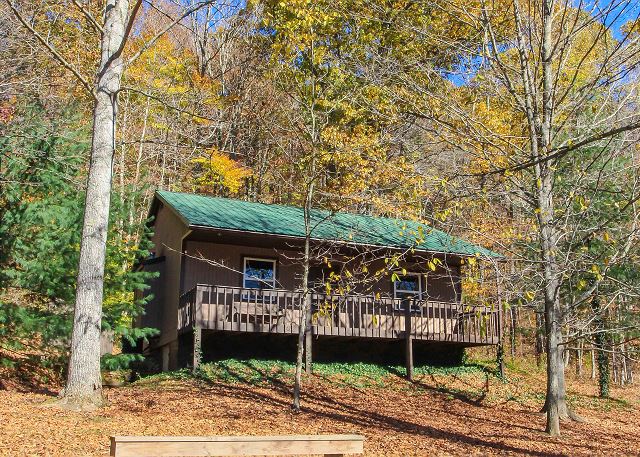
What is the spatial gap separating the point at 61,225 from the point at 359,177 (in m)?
11.9

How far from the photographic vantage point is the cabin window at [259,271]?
21.4m

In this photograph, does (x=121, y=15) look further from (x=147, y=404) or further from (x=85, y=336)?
(x=147, y=404)

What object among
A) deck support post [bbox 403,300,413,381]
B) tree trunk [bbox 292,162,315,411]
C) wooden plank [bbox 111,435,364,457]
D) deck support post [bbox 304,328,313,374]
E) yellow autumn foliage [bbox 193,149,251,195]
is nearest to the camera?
wooden plank [bbox 111,435,364,457]

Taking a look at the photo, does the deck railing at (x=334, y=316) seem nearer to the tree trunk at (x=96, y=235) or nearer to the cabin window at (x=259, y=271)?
the cabin window at (x=259, y=271)

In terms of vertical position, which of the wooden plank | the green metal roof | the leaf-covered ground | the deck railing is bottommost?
the leaf-covered ground

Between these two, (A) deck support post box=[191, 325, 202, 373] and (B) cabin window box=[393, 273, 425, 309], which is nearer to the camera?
(A) deck support post box=[191, 325, 202, 373]

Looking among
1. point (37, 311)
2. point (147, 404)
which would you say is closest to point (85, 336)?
point (147, 404)

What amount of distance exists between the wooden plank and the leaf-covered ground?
2.49 meters

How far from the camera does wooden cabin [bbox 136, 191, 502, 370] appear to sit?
19.2 metres

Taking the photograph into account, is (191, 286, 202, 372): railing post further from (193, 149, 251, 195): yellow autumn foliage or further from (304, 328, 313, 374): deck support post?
(193, 149, 251, 195): yellow autumn foliage

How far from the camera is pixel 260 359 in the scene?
20250mm

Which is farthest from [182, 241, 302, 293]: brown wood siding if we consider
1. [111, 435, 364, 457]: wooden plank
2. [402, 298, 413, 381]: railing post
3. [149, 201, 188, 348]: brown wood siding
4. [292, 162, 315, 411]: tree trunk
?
[111, 435, 364, 457]: wooden plank

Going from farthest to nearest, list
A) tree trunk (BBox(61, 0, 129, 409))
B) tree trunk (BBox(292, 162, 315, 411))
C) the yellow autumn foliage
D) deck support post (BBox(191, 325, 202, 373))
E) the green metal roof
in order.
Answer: the yellow autumn foliage → the green metal roof → deck support post (BBox(191, 325, 202, 373)) → tree trunk (BBox(292, 162, 315, 411)) → tree trunk (BBox(61, 0, 129, 409))

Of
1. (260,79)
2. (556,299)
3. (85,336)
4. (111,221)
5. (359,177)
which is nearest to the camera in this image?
(85,336)
